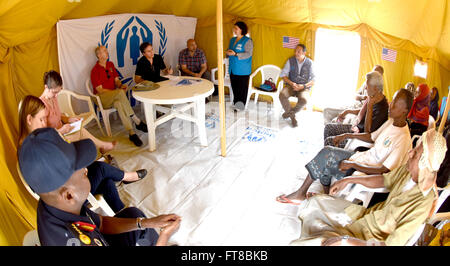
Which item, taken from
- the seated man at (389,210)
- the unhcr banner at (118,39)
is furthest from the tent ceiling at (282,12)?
the seated man at (389,210)

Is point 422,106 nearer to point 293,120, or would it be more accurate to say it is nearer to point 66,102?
point 293,120

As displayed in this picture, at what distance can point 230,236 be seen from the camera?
2.78m

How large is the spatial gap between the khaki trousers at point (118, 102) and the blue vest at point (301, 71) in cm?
269

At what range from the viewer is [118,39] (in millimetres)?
5051

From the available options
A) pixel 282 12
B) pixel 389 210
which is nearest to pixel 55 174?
pixel 389 210

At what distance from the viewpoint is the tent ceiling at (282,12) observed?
10.5ft

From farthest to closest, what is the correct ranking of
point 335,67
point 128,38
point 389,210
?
point 335,67, point 128,38, point 389,210

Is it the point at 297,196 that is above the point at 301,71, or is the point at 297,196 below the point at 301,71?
below

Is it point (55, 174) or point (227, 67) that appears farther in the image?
point (227, 67)

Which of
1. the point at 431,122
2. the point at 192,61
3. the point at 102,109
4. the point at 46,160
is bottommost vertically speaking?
the point at 102,109

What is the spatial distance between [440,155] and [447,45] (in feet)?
6.52

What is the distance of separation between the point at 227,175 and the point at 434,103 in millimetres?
2328

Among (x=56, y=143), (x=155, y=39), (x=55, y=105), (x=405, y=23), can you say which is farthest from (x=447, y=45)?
(x=155, y=39)

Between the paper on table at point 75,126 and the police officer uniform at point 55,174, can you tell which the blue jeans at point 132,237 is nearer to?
the police officer uniform at point 55,174
